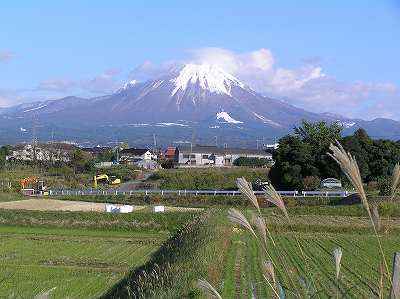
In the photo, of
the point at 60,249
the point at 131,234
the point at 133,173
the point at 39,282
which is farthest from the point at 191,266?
the point at 133,173

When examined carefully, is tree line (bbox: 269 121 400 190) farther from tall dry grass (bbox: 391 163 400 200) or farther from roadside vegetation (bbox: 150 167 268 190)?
tall dry grass (bbox: 391 163 400 200)

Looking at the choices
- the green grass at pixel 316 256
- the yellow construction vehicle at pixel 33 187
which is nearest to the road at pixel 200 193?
the yellow construction vehicle at pixel 33 187

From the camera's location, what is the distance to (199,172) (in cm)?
5681

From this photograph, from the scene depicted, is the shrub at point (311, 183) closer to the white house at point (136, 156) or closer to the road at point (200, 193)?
the road at point (200, 193)

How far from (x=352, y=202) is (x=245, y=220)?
31839 millimetres

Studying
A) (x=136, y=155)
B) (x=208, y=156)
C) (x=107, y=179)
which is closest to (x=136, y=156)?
(x=136, y=155)

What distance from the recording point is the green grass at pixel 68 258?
40.6ft

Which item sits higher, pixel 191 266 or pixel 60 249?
pixel 191 266

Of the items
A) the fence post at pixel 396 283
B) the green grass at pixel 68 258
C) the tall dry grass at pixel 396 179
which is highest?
the tall dry grass at pixel 396 179

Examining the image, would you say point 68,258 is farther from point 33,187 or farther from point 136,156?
point 136,156

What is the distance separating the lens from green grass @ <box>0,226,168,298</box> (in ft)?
40.6

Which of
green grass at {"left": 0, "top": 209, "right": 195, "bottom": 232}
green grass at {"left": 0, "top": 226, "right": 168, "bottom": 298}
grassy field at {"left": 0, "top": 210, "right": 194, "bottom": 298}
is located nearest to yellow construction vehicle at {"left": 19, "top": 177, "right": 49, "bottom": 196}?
green grass at {"left": 0, "top": 209, "right": 195, "bottom": 232}

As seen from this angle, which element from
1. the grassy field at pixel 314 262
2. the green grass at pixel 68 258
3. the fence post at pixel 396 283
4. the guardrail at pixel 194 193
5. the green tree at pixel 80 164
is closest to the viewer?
the fence post at pixel 396 283

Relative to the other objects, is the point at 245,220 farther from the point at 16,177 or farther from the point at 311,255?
the point at 16,177
